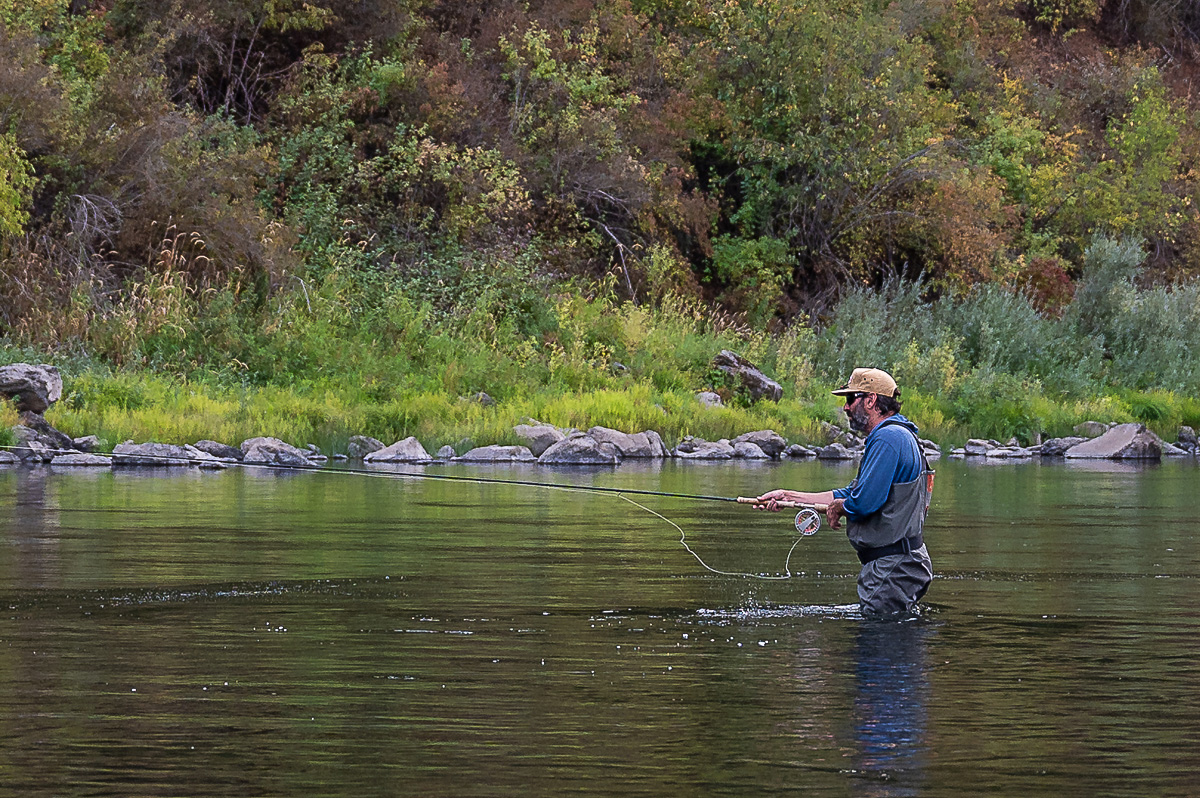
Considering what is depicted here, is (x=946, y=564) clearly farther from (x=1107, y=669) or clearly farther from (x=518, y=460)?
(x=518, y=460)

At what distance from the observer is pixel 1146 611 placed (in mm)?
10945

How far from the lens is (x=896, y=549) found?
34.5ft

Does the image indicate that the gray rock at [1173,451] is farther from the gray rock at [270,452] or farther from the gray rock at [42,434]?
the gray rock at [42,434]

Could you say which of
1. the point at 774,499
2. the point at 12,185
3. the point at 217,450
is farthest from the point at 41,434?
the point at 774,499

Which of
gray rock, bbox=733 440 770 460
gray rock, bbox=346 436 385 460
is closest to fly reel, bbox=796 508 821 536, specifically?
gray rock, bbox=346 436 385 460

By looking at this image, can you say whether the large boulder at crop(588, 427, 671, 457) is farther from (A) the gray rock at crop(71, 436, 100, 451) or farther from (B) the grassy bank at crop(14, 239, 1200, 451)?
(A) the gray rock at crop(71, 436, 100, 451)

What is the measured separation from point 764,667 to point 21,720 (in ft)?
10.8

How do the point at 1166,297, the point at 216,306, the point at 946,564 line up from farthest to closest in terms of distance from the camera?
1. the point at 1166,297
2. the point at 216,306
3. the point at 946,564

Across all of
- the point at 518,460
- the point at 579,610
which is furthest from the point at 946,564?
the point at 518,460

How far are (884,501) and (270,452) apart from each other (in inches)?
559

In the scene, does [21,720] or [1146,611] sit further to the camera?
[1146,611]

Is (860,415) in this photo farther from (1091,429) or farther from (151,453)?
(1091,429)

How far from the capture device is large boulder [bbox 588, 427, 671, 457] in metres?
26.1

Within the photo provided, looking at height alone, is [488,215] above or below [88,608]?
above
